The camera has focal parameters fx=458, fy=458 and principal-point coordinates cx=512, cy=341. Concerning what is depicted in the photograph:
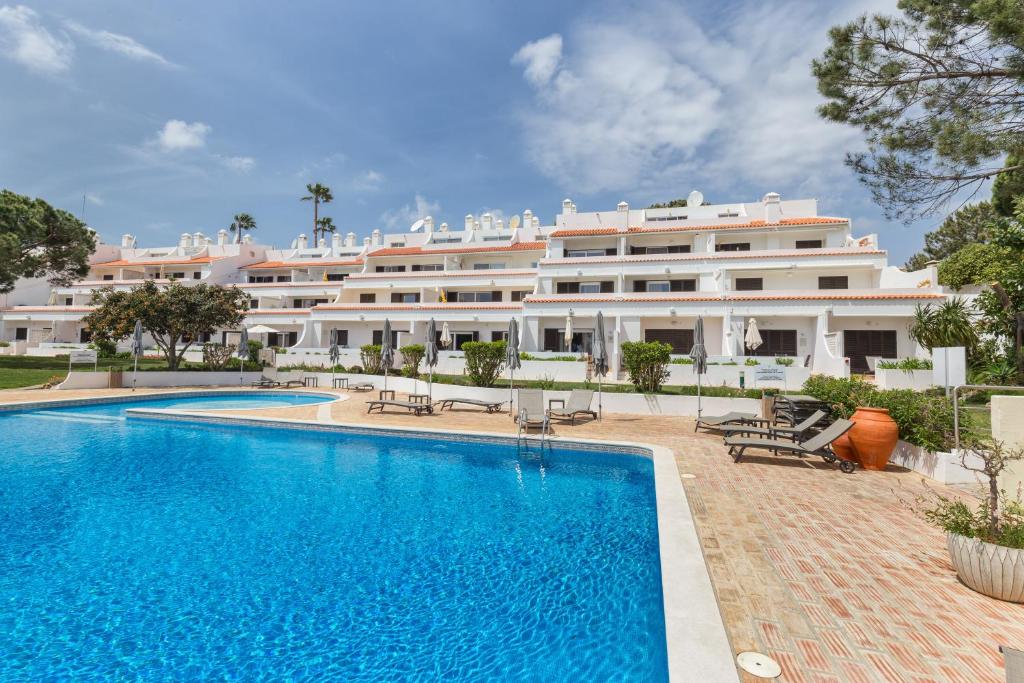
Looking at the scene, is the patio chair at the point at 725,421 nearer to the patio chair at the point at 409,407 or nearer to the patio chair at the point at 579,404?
the patio chair at the point at 579,404

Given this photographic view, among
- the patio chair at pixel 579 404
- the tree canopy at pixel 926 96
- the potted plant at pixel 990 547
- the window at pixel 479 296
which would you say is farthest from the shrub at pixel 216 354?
the potted plant at pixel 990 547

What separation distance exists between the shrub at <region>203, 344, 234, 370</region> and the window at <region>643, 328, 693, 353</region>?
26.3m

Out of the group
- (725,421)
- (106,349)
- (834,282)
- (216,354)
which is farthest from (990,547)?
(106,349)

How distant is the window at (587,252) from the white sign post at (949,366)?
27.5 metres

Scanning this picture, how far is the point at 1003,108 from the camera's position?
1003cm

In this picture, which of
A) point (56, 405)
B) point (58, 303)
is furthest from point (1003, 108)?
point (58, 303)

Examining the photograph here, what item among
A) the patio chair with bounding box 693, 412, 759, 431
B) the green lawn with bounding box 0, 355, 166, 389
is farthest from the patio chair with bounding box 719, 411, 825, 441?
the green lawn with bounding box 0, 355, 166, 389

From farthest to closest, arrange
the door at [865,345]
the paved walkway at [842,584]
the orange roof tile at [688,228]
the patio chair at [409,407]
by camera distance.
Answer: the orange roof tile at [688,228]
the door at [865,345]
the patio chair at [409,407]
the paved walkway at [842,584]

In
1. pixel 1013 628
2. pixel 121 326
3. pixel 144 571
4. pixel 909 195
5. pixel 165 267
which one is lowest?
pixel 144 571

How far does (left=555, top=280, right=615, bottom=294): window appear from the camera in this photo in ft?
109

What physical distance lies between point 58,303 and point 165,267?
11.7 metres

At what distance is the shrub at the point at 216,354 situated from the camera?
28.7m

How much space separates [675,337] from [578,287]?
821 cm

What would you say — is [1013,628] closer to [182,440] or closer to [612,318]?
[182,440]
